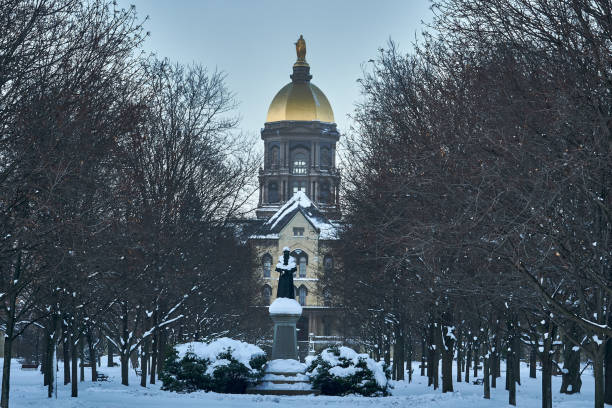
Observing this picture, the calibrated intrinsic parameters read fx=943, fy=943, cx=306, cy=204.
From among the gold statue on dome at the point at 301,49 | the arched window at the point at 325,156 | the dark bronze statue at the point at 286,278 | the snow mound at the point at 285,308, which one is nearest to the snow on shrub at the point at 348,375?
the snow mound at the point at 285,308

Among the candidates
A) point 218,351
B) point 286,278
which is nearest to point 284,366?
point 218,351

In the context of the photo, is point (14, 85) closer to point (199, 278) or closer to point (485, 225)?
point (485, 225)

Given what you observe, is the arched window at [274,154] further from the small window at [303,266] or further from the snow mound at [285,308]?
the snow mound at [285,308]

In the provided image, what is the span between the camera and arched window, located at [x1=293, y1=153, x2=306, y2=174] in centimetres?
12188

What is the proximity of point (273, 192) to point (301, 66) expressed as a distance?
21462 millimetres

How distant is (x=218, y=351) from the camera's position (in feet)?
103

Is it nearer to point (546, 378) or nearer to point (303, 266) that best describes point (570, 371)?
point (546, 378)

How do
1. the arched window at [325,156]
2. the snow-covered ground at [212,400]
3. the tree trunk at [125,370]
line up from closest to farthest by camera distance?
1. the snow-covered ground at [212,400]
2. the tree trunk at [125,370]
3. the arched window at [325,156]

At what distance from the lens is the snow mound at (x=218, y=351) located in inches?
1229

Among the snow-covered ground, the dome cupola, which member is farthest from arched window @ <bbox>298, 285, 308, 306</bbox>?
the snow-covered ground

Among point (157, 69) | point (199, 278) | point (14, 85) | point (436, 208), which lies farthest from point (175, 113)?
point (14, 85)

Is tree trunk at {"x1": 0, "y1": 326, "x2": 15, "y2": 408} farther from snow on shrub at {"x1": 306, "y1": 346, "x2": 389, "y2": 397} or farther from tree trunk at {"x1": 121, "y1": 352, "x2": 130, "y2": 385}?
snow on shrub at {"x1": 306, "y1": 346, "x2": 389, "y2": 397}

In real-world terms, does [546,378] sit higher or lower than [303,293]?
lower

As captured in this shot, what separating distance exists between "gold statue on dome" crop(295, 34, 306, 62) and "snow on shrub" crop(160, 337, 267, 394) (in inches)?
4161
